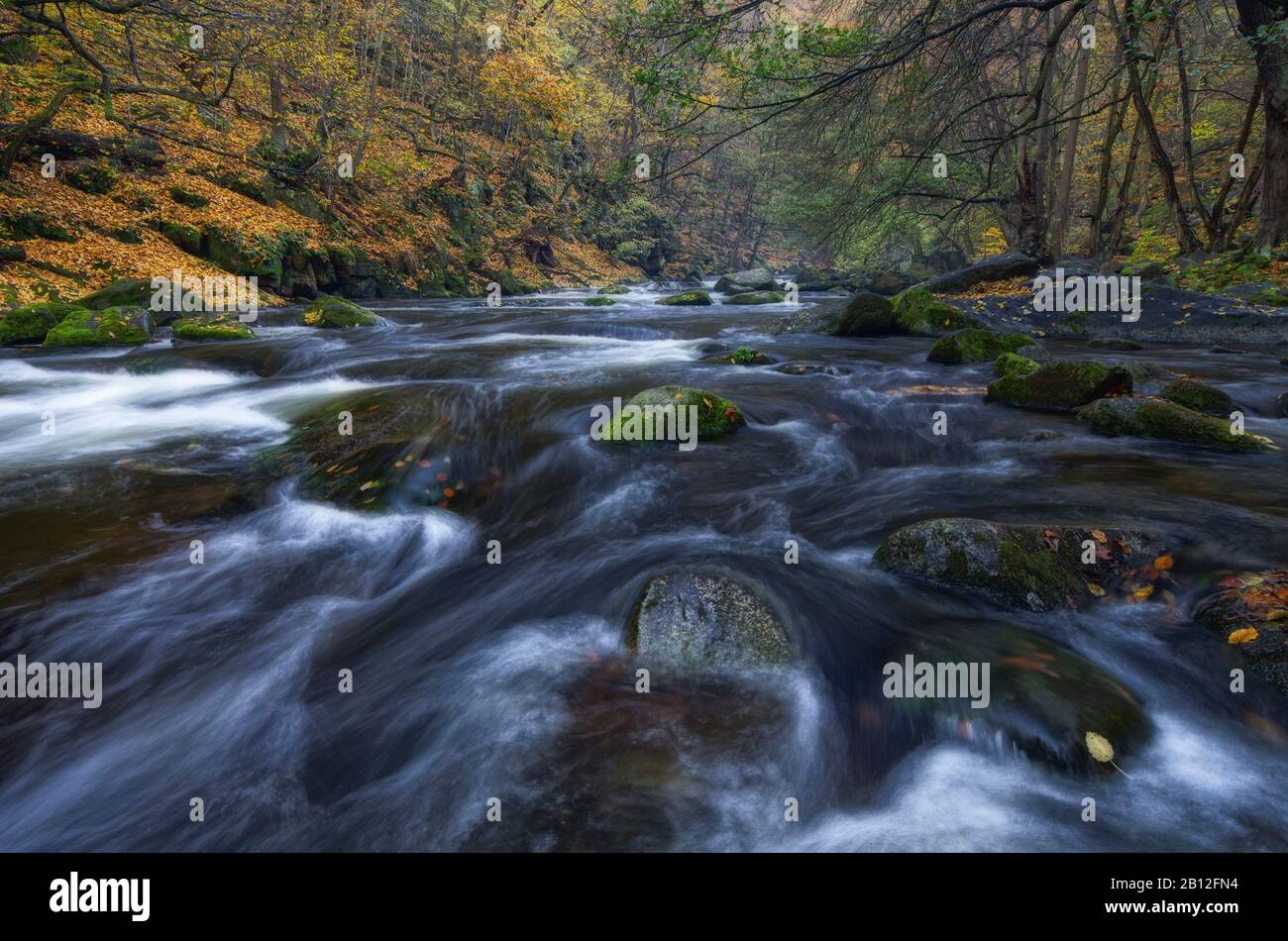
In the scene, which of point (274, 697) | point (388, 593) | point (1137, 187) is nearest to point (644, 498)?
point (388, 593)

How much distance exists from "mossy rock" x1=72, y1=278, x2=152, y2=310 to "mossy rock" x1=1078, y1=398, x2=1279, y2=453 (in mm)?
15759

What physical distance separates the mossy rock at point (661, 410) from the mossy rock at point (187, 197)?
49.5ft

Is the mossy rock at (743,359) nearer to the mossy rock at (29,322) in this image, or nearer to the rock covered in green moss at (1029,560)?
the rock covered in green moss at (1029,560)

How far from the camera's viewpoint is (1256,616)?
3133mm

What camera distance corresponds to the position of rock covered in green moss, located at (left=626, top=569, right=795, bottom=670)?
327cm

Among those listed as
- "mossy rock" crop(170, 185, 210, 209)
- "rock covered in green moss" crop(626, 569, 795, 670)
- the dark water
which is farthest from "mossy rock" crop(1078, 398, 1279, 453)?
"mossy rock" crop(170, 185, 210, 209)

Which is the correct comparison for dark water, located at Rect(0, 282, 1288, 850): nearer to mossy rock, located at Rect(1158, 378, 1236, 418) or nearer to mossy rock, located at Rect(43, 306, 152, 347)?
mossy rock, located at Rect(1158, 378, 1236, 418)

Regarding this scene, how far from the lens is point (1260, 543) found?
12.8 feet

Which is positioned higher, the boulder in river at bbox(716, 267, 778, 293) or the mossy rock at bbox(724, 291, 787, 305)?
the boulder in river at bbox(716, 267, 778, 293)

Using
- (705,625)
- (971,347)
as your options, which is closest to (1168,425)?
(971,347)

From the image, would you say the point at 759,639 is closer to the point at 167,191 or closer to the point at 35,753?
the point at 35,753
